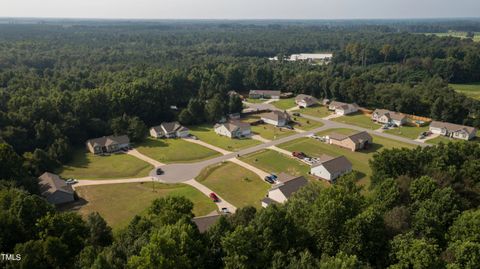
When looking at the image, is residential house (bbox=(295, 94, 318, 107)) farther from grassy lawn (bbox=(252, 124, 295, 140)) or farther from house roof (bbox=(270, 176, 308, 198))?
house roof (bbox=(270, 176, 308, 198))

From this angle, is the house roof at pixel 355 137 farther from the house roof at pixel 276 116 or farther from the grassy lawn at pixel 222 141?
the grassy lawn at pixel 222 141

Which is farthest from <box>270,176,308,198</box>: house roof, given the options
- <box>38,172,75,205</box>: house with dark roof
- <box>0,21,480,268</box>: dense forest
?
<box>38,172,75,205</box>: house with dark roof

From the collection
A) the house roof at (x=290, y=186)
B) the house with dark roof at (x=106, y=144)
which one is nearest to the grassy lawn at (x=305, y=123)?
the house roof at (x=290, y=186)

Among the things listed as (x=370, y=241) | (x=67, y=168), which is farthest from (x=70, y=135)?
(x=370, y=241)

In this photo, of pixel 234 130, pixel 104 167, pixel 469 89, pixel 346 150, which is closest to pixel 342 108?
pixel 346 150

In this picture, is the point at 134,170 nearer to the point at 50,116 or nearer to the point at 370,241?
the point at 50,116

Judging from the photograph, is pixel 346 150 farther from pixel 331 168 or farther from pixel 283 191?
pixel 283 191
